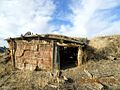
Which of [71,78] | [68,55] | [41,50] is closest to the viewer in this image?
[71,78]

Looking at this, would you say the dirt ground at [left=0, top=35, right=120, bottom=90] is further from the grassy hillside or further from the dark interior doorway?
the dark interior doorway

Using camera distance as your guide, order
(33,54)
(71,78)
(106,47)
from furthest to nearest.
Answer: (106,47), (33,54), (71,78)

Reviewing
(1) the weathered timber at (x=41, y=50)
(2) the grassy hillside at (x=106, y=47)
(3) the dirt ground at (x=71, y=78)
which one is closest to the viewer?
(3) the dirt ground at (x=71, y=78)

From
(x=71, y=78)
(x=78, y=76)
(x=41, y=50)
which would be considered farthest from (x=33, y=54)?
(x=78, y=76)

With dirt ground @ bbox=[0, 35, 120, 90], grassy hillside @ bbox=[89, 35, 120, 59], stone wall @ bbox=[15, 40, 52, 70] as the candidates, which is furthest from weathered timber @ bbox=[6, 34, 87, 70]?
grassy hillside @ bbox=[89, 35, 120, 59]

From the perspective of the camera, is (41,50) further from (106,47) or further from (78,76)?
(106,47)

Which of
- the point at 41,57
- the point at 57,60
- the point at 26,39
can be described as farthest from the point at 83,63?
the point at 26,39

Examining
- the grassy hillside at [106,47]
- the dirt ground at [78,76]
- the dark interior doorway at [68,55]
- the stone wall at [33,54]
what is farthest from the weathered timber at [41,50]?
the grassy hillside at [106,47]

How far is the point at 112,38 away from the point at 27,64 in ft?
28.8

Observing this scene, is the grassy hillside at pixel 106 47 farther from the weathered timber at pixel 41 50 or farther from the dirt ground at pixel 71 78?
the weathered timber at pixel 41 50

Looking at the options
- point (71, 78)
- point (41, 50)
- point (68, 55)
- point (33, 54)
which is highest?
point (41, 50)

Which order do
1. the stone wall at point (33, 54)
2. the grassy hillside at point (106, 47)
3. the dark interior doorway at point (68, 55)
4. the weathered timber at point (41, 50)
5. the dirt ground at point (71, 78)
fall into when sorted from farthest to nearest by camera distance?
the dark interior doorway at point (68, 55)
the grassy hillside at point (106, 47)
the stone wall at point (33, 54)
the weathered timber at point (41, 50)
the dirt ground at point (71, 78)

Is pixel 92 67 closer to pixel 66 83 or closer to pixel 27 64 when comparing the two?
pixel 66 83

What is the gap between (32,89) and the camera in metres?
14.2
